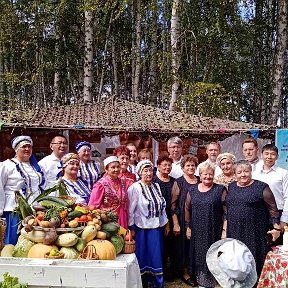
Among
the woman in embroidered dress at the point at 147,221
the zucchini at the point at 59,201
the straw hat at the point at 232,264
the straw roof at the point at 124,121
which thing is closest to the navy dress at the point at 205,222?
the straw hat at the point at 232,264

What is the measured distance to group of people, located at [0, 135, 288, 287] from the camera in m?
4.95

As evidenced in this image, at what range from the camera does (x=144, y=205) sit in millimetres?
5125

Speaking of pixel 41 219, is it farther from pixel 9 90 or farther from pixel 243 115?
pixel 9 90

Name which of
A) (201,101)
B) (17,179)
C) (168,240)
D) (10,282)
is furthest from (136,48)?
(10,282)

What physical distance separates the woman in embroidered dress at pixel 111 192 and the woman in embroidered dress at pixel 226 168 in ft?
3.91

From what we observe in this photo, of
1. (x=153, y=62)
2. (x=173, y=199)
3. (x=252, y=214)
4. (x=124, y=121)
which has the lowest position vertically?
(x=252, y=214)

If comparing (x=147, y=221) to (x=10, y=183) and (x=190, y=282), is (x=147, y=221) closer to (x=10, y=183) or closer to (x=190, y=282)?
(x=190, y=282)

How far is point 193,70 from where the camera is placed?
56.4 feet

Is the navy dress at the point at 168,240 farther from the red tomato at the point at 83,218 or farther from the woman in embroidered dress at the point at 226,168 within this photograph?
the red tomato at the point at 83,218

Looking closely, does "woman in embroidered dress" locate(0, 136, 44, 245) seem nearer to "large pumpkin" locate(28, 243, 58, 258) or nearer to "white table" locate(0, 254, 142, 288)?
"large pumpkin" locate(28, 243, 58, 258)

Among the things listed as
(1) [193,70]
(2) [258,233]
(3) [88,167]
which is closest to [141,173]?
(3) [88,167]

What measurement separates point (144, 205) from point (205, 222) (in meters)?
0.70

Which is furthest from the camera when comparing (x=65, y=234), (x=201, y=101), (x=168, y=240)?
(x=201, y=101)

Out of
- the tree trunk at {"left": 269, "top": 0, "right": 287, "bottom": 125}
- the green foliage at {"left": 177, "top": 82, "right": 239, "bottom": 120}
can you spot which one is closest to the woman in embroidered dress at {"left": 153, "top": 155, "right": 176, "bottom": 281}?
the green foliage at {"left": 177, "top": 82, "right": 239, "bottom": 120}
